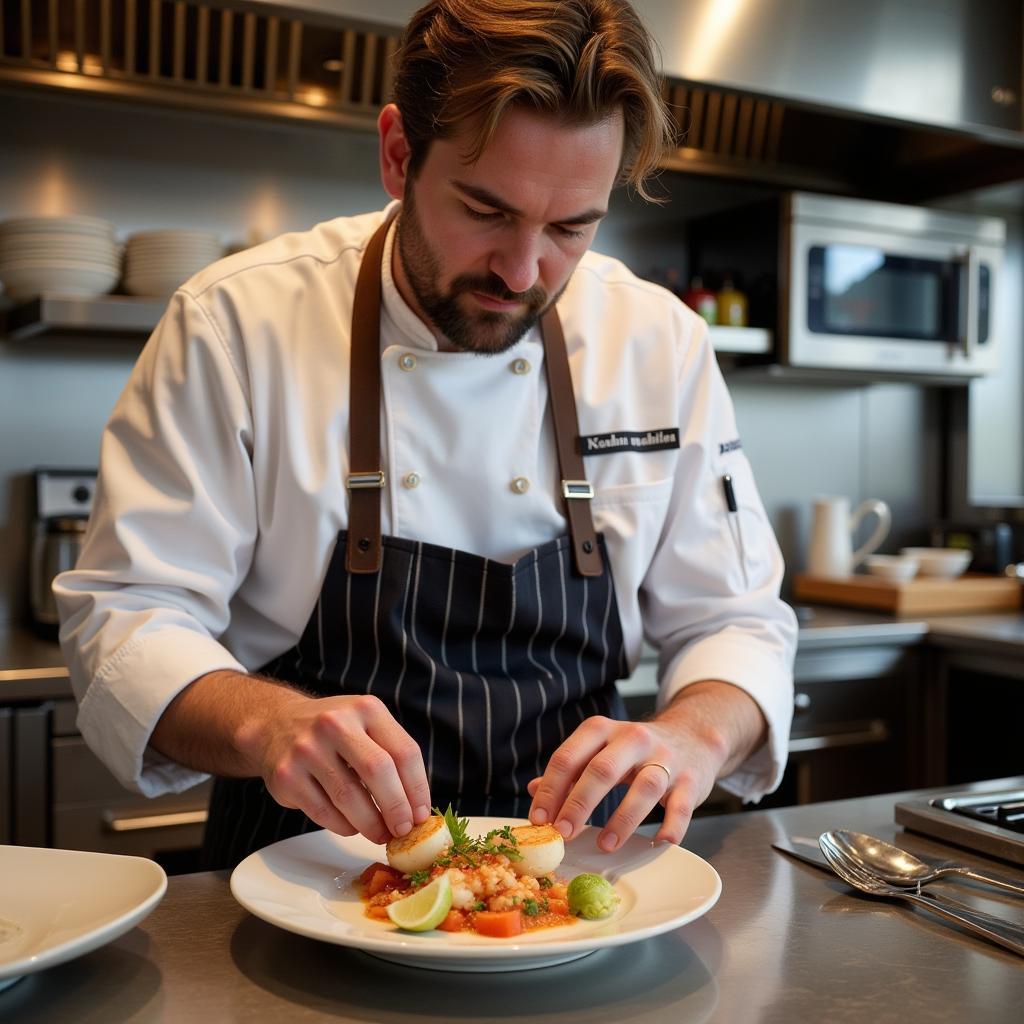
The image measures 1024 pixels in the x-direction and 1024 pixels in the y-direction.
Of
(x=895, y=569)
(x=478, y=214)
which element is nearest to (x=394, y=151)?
(x=478, y=214)

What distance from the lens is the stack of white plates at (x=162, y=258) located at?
8.27 ft

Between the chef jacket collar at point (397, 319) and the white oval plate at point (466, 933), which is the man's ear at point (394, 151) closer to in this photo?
the chef jacket collar at point (397, 319)

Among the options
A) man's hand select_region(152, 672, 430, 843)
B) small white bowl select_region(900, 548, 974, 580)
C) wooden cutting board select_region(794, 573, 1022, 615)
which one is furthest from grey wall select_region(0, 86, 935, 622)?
man's hand select_region(152, 672, 430, 843)

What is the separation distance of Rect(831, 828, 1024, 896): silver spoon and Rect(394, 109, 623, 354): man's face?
26.2 inches

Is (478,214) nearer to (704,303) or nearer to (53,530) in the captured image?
(53,530)

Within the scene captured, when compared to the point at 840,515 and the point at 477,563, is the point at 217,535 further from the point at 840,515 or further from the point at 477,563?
the point at 840,515

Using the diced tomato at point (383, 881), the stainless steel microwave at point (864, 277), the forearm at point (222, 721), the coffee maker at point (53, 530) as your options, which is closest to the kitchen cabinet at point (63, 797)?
the coffee maker at point (53, 530)

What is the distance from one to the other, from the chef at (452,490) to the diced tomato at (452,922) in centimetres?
29

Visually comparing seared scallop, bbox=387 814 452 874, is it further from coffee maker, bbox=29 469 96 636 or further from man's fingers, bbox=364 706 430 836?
coffee maker, bbox=29 469 96 636

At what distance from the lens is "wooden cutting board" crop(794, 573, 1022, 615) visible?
3123 millimetres

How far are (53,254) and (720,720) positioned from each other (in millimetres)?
1745

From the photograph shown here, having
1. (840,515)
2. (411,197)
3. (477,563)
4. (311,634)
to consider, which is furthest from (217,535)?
(840,515)

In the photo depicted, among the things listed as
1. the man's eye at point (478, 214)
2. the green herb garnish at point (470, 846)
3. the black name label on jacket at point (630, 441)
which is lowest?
the green herb garnish at point (470, 846)

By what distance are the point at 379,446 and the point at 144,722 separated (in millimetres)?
420
